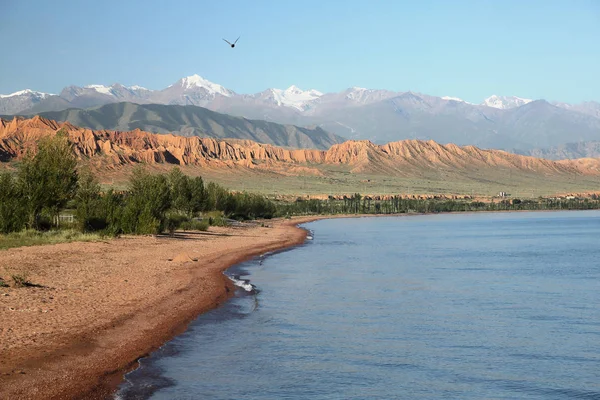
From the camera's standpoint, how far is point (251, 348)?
18469 mm

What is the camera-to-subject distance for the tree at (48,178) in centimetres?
4138

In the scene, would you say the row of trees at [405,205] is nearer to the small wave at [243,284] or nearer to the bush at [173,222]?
the bush at [173,222]

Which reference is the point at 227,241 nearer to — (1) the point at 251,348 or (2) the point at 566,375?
(1) the point at 251,348

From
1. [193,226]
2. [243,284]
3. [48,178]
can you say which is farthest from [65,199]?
[243,284]

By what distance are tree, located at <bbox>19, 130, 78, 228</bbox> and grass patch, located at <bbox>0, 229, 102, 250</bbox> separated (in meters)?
1.88

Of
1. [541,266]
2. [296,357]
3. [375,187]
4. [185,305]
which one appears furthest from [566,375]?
[375,187]

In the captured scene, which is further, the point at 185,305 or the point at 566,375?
the point at 185,305

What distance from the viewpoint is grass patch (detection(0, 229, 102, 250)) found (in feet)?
113

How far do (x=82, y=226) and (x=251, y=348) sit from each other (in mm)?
28880

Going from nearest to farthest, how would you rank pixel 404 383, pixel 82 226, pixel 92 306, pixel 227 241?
pixel 404 383 < pixel 92 306 < pixel 82 226 < pixel 227 241

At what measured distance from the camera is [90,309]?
66.2 ft

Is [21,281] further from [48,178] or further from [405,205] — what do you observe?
[405,205]

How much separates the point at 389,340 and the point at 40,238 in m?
23.1

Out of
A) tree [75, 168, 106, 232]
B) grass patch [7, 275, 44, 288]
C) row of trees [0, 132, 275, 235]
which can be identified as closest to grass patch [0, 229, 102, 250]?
row of trees [0, 132, 275, 235]
